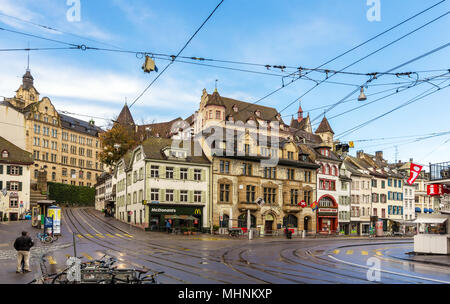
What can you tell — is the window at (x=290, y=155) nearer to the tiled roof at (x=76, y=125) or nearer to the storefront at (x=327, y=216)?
the storefront at (x=327, y=216)

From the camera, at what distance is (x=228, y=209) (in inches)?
2138

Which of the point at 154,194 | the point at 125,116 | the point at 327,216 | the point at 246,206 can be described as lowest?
the point at 327,216

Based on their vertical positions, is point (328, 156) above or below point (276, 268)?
above

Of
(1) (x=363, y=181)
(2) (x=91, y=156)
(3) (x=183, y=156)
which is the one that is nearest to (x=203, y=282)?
(3) (x=183, y=156)

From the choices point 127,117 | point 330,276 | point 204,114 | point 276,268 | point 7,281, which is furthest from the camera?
point 127,117

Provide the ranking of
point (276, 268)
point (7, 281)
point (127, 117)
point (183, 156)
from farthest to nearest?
point (127, 117) → point (183, 156) → point (276, 268) → point (7, 281)

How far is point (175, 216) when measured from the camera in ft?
161

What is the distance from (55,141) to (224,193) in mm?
64717

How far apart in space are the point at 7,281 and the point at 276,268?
1047 cm

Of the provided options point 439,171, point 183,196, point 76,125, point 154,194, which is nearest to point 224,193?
point 183,196

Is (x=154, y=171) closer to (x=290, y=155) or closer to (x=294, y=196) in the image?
(x=290, y=155)

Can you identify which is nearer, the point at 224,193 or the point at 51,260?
the point at 51,260

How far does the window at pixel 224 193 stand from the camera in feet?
178
